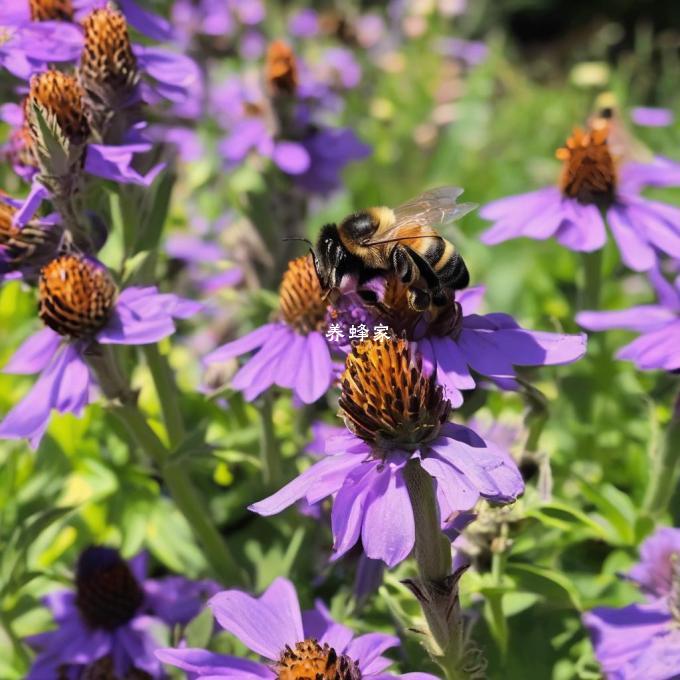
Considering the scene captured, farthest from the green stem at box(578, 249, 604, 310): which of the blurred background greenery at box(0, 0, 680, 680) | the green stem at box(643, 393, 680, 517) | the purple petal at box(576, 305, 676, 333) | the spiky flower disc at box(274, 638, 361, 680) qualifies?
the spiky flower disc at box(274, 638, 361, 680)

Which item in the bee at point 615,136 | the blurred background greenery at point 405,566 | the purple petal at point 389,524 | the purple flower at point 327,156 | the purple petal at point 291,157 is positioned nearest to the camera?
the purple petal at point 389,524

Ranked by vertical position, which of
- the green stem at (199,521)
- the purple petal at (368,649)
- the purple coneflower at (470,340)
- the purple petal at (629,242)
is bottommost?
the green stem at (199,521)

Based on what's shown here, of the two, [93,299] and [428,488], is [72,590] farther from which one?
[428,488]

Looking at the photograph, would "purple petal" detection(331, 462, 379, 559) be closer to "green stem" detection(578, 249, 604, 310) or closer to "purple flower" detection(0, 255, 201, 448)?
"purple flower" detection(0, 255, 201, 448)

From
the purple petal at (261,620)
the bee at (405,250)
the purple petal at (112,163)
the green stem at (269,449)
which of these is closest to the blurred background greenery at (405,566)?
the green stem at (269,449)

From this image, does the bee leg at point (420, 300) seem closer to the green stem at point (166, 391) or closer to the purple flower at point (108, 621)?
the green stem at point (166, 391)

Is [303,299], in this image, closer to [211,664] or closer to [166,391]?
[166,391]
